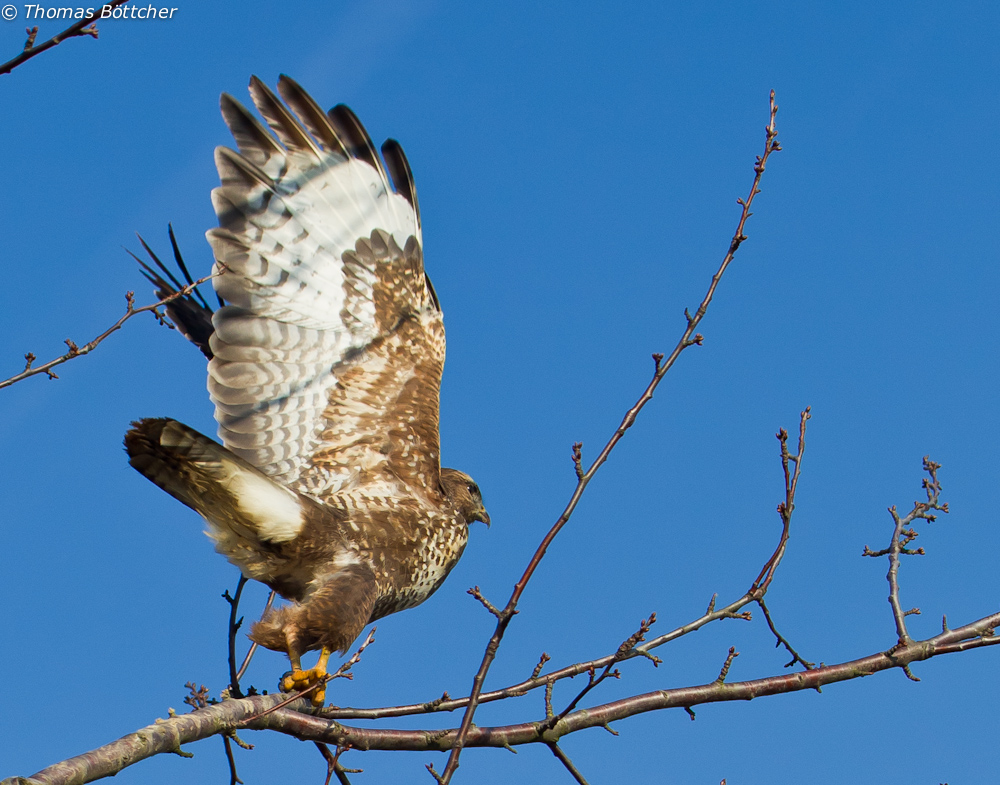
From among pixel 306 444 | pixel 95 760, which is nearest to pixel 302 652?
pixel 306 444

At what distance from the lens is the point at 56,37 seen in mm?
2361

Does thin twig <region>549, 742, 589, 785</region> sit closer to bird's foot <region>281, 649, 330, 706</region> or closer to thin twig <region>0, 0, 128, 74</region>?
bird's foot <region>281, 649, 330, 706</region>

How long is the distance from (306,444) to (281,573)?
0.70 m

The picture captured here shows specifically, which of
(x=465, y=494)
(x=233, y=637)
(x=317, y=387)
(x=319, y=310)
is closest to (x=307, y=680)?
(x=233, y=637)

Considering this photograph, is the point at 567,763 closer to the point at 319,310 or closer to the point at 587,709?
the point at 587,709

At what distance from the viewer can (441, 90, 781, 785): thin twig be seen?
249 cm

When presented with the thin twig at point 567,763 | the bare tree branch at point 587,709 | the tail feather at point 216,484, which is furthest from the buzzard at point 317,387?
the thin twig at point 567,763

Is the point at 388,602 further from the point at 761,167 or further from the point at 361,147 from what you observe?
the point at 761,167

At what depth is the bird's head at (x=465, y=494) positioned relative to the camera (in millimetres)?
5680

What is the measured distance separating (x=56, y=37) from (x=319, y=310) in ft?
8.95

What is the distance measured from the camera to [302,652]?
4.13 metres

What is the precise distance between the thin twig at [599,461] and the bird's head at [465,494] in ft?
9.28

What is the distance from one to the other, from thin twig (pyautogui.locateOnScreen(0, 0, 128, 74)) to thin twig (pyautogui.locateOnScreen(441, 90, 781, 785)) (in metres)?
1.64

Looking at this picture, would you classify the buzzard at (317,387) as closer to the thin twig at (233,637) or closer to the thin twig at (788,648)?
the thin twig at (233,637)
